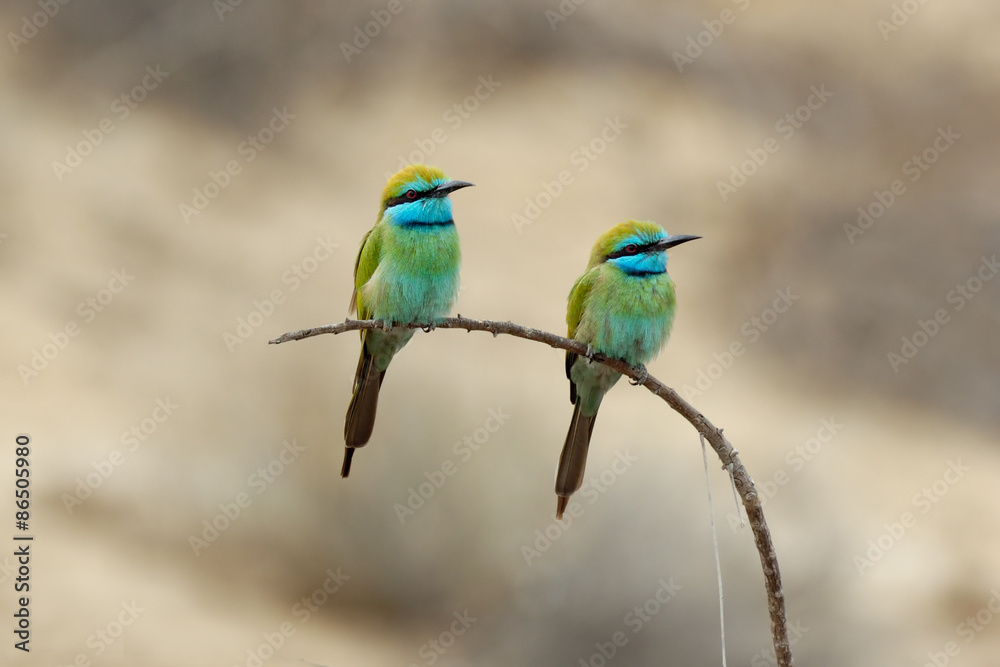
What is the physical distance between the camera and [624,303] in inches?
111

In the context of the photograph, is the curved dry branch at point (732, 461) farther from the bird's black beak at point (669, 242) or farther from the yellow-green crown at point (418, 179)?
the yellow-green crown at point (418, 179)

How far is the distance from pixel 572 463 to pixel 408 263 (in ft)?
2.45

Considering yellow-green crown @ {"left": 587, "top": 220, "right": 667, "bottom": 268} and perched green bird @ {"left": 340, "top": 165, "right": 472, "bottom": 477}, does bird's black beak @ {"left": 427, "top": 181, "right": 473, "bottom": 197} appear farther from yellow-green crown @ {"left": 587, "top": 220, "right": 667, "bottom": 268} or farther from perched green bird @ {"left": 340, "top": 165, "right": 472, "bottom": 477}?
yellow-green crown @ {"left": 587, "top": 220, "right": 667, "bottom": 268}

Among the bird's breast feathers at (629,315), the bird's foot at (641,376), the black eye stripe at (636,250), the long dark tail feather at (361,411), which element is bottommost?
the long dark tail feather at (361,411)

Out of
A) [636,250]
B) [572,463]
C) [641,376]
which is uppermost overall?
[636,250]

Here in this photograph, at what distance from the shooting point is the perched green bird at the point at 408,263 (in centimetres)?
273

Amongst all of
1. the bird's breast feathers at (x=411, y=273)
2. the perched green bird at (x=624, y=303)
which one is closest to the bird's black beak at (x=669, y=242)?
Result: the perched green bird at (x=624, y=303)

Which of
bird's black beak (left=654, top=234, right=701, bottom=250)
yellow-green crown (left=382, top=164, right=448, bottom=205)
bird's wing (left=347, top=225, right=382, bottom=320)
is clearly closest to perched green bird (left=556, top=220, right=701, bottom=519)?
bird's black beak (left=654, top=234, right=701, bottom=250)

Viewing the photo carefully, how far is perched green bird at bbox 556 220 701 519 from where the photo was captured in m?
2.81

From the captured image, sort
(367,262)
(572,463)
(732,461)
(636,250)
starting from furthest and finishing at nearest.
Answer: (367,262) < (636,250) < (572,463) < (732,461)

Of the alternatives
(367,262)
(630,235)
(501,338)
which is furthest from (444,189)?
(501,338)

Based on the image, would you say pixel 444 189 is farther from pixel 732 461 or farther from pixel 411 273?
pixel 732 461

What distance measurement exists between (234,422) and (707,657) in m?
3.13

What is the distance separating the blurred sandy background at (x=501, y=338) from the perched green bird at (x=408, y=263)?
2.87 m
